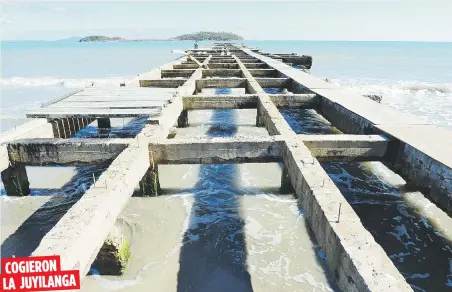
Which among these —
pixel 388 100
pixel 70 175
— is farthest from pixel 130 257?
pixel 388 100

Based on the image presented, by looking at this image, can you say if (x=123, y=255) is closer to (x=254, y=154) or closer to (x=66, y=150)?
(x=66, y=150)

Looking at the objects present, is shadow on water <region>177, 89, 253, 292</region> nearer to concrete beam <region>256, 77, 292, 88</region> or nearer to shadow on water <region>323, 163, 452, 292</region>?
shadow on water <region>323, 163, 452, 292</region>

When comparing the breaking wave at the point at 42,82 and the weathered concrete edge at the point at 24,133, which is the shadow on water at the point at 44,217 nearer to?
the weathered concrete edge at the point at 24,133

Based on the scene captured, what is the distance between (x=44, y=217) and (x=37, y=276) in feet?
12.1

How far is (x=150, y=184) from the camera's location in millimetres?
5215

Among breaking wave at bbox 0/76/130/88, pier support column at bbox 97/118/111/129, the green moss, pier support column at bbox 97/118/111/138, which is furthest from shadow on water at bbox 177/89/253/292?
breaking wave at bbox 0/76/130/88

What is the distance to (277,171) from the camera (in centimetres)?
689

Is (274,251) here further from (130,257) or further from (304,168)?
(130,257)

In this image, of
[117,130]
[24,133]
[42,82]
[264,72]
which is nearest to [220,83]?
[264,72]

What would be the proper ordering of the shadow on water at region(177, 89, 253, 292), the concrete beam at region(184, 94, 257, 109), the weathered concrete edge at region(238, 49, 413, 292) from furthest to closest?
the concrete beam at region(184, 94, 257, 109), the shadow on water at region(177, 89, 253, 292), the weathered concrete edge at region(238, 49, 413, 292)

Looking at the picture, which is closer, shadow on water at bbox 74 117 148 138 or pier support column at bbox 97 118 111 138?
shadow on water at bbox 74 117 148 138

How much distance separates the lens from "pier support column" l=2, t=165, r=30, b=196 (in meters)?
5.08

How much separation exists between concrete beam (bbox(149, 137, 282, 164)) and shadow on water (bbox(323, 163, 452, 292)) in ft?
7.36

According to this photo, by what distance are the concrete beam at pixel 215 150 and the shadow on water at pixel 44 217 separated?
236 centimetres
